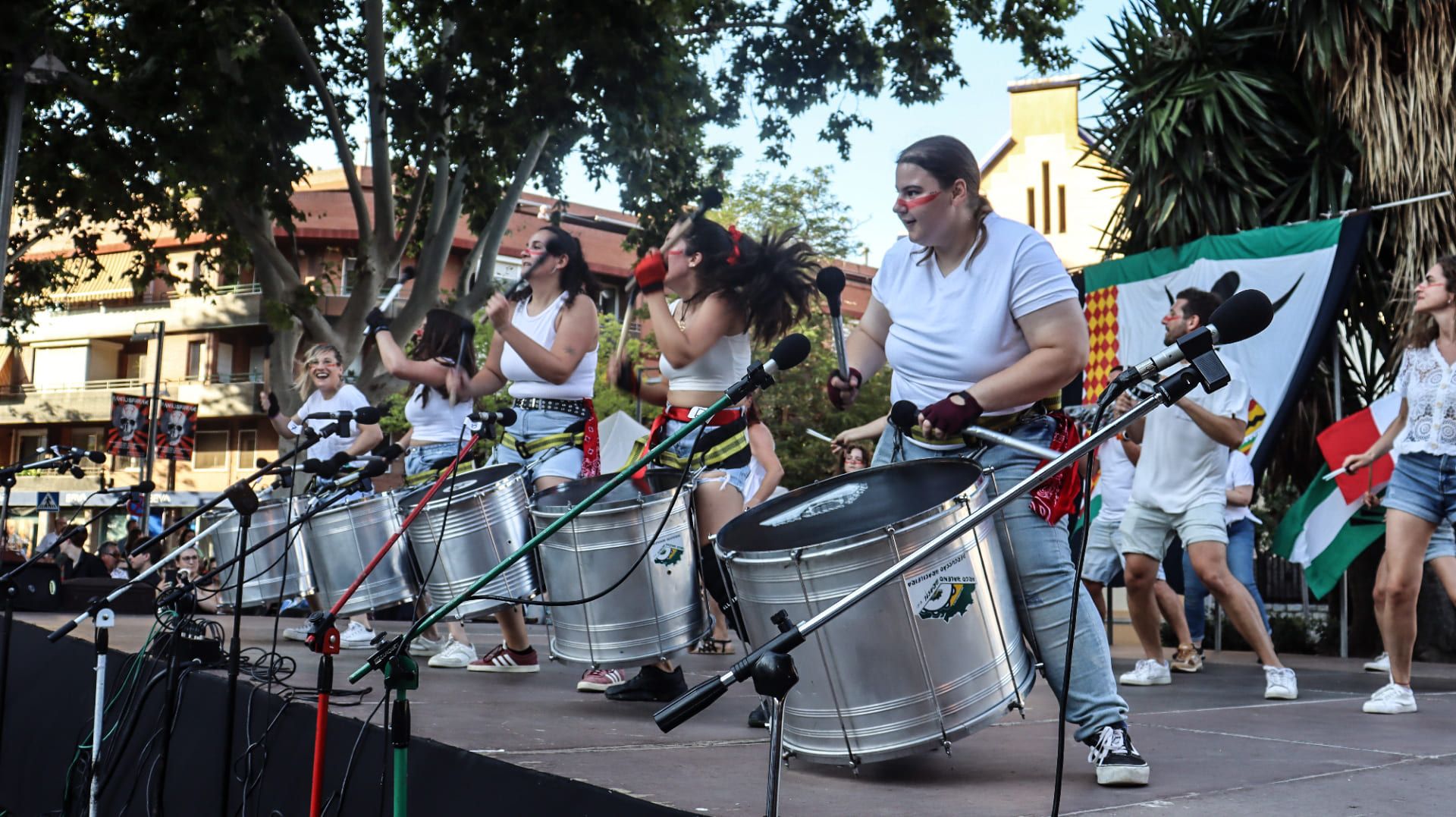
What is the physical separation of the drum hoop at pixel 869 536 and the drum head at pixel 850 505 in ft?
0.04

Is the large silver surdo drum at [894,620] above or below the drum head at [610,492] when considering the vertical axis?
below

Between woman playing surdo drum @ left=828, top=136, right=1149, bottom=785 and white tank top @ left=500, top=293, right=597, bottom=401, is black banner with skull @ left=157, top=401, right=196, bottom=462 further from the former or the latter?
Result: woman playing surdo drum @ left=828, top=136, right=1149, bottom=785

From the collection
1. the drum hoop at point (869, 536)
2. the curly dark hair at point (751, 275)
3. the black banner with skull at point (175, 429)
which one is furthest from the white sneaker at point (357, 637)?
the black banner with skull at point (175, 429)

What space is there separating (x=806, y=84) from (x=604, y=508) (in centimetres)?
1346

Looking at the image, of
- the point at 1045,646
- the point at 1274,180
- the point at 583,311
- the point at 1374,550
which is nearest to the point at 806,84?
the point at 1274,180

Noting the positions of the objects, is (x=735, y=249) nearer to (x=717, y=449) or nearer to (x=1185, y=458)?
(x=717, y=449)

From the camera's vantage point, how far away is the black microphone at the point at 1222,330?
251 cm

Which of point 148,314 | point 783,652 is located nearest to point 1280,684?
point 783,652

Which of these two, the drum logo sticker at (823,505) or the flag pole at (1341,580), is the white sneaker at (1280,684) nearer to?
the drum logo sticker at (823,505)

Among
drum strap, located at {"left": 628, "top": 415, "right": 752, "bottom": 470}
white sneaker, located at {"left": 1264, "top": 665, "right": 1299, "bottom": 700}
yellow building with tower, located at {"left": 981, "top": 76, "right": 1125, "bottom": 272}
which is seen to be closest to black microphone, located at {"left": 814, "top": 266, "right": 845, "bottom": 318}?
drum strap, located at {"left": 628, "top": 415, "right": 752, "bottom": 470}

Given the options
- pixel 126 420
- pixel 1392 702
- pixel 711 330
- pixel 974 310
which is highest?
pixel 126 420

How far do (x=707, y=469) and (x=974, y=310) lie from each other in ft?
5.30

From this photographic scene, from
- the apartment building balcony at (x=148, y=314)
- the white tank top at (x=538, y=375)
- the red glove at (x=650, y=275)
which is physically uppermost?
the apartment building balcony at (x=148, y=314)

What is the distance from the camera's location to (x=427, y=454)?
711cm
